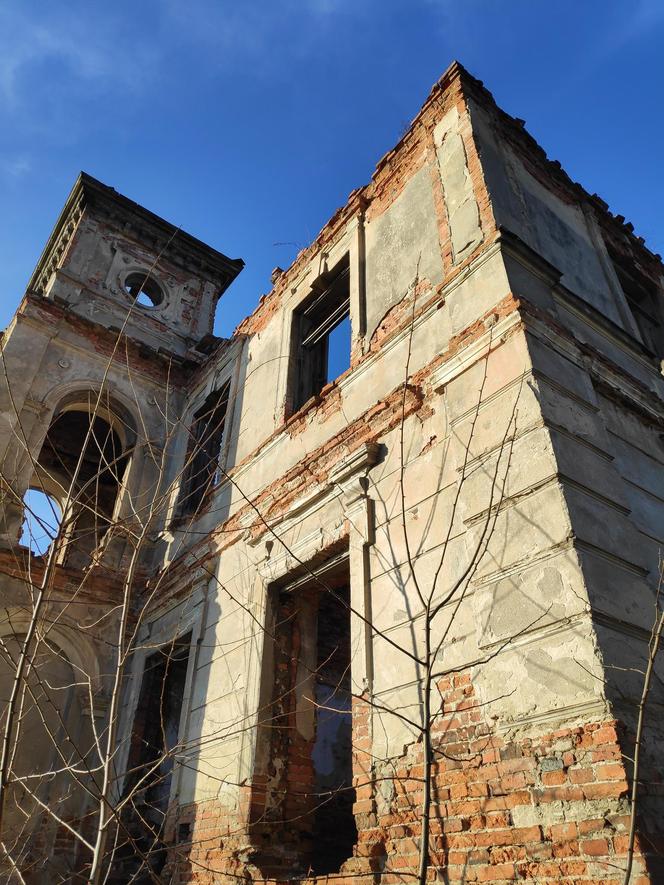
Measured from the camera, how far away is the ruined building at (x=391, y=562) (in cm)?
330

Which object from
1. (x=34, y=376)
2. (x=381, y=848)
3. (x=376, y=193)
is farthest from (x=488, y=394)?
(x=34, y=376)

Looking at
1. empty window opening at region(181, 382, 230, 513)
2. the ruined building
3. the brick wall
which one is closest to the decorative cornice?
the ruined building

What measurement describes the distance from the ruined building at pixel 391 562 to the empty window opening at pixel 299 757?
0.03 m

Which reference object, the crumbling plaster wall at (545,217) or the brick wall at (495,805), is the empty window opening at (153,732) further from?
the crumbling plaster wall at (545,217)

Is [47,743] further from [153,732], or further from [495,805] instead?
[495,805]

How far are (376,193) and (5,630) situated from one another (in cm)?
721

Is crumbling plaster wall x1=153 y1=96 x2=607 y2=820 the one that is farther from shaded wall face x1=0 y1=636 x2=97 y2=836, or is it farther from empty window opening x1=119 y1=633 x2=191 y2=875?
shaded wall face x1=0 y1=636 x2=97 y2=836

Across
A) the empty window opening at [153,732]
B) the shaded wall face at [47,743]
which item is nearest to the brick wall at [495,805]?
the empty window opening at [153,732]

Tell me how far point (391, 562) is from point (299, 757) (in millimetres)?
2107

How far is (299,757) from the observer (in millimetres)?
5613

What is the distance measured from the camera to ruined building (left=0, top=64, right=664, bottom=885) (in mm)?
3301

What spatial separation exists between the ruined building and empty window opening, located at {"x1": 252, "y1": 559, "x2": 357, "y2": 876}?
0.10 ft

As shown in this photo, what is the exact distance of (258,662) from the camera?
5.89 m

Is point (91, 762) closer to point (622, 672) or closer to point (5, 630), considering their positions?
point (5, 630)
